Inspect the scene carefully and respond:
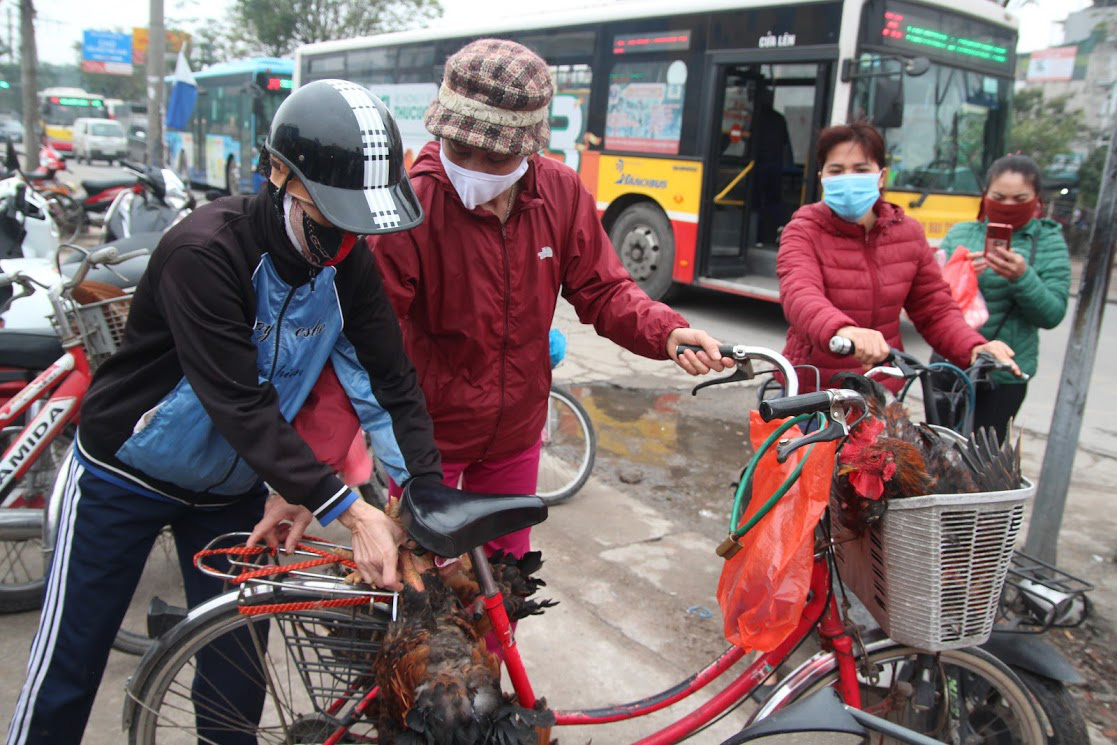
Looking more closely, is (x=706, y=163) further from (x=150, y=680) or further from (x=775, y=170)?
(x=150, y=680)

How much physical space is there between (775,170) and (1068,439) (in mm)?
6901

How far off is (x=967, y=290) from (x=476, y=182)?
2019 millimetres

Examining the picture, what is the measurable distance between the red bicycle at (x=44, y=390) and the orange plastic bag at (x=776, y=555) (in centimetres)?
222

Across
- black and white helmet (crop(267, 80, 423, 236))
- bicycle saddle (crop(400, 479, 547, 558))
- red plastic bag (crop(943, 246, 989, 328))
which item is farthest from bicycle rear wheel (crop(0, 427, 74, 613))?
red plastic bag (crop(943, 246, 989, 328))

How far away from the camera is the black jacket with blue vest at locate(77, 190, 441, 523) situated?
1582 mm

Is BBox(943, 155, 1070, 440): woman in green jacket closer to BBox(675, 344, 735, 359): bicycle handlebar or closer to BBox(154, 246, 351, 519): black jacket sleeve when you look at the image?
BBox(675, 344, 735, 359): bicycle handlebar

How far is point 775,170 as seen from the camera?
32.0 feet

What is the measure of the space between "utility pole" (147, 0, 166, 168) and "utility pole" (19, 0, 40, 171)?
1.39 m

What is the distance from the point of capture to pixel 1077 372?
3.31 metres

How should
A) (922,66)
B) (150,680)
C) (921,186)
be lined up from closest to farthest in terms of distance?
(150,680) < (922,66) < (921,186)

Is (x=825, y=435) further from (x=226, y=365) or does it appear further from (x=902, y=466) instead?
(x=226, y=365)

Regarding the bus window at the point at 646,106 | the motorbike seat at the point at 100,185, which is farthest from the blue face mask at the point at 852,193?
the bus window at the point at 646,106

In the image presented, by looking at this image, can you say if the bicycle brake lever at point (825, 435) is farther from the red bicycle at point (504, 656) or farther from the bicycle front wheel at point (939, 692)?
the bicycle front wheel at point (939, 692)

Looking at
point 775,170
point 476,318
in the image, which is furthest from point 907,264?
point 775,170
